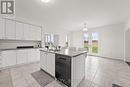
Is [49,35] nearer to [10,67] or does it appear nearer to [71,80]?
[10,67]

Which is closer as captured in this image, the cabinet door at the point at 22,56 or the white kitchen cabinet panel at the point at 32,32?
the cabinet door at the point at 22,56

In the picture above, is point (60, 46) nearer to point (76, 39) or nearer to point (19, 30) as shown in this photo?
point (19, 30)

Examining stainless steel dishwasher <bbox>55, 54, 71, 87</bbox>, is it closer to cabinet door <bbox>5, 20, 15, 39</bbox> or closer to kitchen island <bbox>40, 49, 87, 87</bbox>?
kitchen island <bbox>40, 49, 87, 87</bbox>

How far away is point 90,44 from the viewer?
7.71 metres

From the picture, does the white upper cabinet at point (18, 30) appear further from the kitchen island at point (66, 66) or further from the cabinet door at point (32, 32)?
the kitchen island at point (66, 66)

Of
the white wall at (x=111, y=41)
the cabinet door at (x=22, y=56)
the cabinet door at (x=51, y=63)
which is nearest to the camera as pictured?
the cabinet door at (x=51, y=63)

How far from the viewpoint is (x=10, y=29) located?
3906 mm

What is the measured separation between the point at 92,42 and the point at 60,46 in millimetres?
4781

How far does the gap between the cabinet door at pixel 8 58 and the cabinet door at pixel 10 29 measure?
813 millimetres

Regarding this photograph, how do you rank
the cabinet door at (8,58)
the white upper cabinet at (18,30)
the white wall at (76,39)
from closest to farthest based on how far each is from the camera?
the cabinet door at (8,58)
the white upper cabinet at (18,30)
the white wall at (76,39)

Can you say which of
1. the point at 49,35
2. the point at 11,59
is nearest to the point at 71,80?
the point at 11,59

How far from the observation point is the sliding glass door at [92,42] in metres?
7.29

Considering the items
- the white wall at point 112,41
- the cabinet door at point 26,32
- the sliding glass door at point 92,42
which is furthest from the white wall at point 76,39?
the cabinet door at point 26,32

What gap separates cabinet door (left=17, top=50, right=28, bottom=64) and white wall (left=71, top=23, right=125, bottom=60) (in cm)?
605
